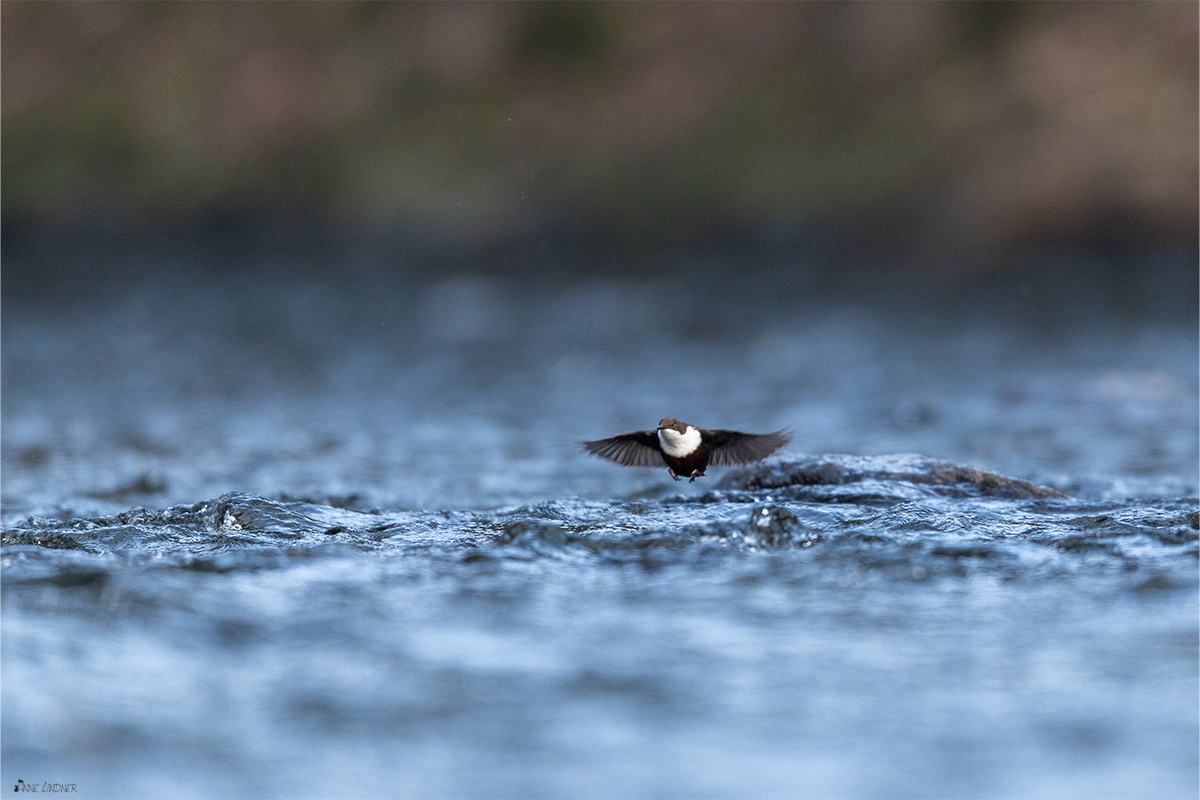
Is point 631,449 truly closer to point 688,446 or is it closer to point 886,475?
point 688,446

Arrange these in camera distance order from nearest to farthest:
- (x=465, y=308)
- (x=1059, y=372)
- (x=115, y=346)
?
(x=1059, y=372)
(x=115, y=346)
(x=465, y=308)

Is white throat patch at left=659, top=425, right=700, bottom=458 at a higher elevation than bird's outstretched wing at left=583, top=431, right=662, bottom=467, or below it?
below

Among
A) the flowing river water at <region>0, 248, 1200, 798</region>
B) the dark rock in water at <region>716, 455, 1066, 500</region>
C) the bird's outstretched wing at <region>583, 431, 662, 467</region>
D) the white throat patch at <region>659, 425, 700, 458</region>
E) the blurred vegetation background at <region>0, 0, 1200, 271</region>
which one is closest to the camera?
the flowing river water at <region>0, 248, 1200, 798</region>

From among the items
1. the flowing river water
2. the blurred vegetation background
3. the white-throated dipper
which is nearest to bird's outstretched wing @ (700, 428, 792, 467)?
the white-throated dipper

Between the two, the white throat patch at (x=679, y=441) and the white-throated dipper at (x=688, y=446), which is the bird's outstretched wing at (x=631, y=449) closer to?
the white-throated dipper at (x=688, y=446)

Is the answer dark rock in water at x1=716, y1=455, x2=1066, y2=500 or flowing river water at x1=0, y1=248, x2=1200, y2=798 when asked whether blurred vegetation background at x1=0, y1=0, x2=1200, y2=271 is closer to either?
flowing river water at x1=0, y1=248, x2=1200, y2=798

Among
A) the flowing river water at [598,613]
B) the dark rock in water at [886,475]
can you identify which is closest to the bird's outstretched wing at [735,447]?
the flowing river water at [598,613]

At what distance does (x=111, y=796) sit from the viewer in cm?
269

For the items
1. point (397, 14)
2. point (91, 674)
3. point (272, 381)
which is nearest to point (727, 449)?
point (91, 674)

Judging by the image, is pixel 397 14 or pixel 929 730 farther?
pixel 397 14

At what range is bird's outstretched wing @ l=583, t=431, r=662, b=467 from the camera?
5.16m

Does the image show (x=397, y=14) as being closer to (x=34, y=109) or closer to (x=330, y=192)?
(x=330, y=192)

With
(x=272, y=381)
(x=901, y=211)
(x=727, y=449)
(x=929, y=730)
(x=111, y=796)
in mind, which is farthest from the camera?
(x=901, y=211)

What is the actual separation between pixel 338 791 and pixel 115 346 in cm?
1058
